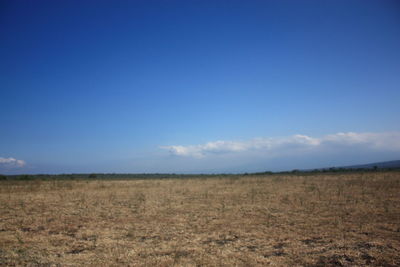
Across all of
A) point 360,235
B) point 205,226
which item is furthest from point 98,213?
point 360,235

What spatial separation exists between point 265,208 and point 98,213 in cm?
975

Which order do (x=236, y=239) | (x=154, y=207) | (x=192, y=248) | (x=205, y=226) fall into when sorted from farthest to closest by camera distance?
(x=154, y=207) → (x=205, y=226) → (x=236, y=239) → (x=192, y=248)

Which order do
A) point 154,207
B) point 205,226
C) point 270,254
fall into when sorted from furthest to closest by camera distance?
1. point 154,207
2. point 205,226
3. point 270,254

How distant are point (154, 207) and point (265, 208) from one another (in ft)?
22.8

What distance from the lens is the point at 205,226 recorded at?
35.2ft

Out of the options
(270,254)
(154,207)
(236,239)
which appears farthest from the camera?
(154,207)

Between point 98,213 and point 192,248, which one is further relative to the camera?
point 98,213

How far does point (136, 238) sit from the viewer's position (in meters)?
9.05

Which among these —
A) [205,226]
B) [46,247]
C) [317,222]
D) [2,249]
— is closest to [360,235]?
[317,222]

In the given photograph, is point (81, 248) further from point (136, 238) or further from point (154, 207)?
point (154, 207)

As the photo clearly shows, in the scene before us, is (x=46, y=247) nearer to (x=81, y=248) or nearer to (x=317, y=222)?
(x=81, y=248)

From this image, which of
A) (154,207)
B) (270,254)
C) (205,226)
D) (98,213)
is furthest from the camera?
(154,207)

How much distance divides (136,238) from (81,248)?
185 centimetres

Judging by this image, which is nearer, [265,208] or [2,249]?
[2,249]
